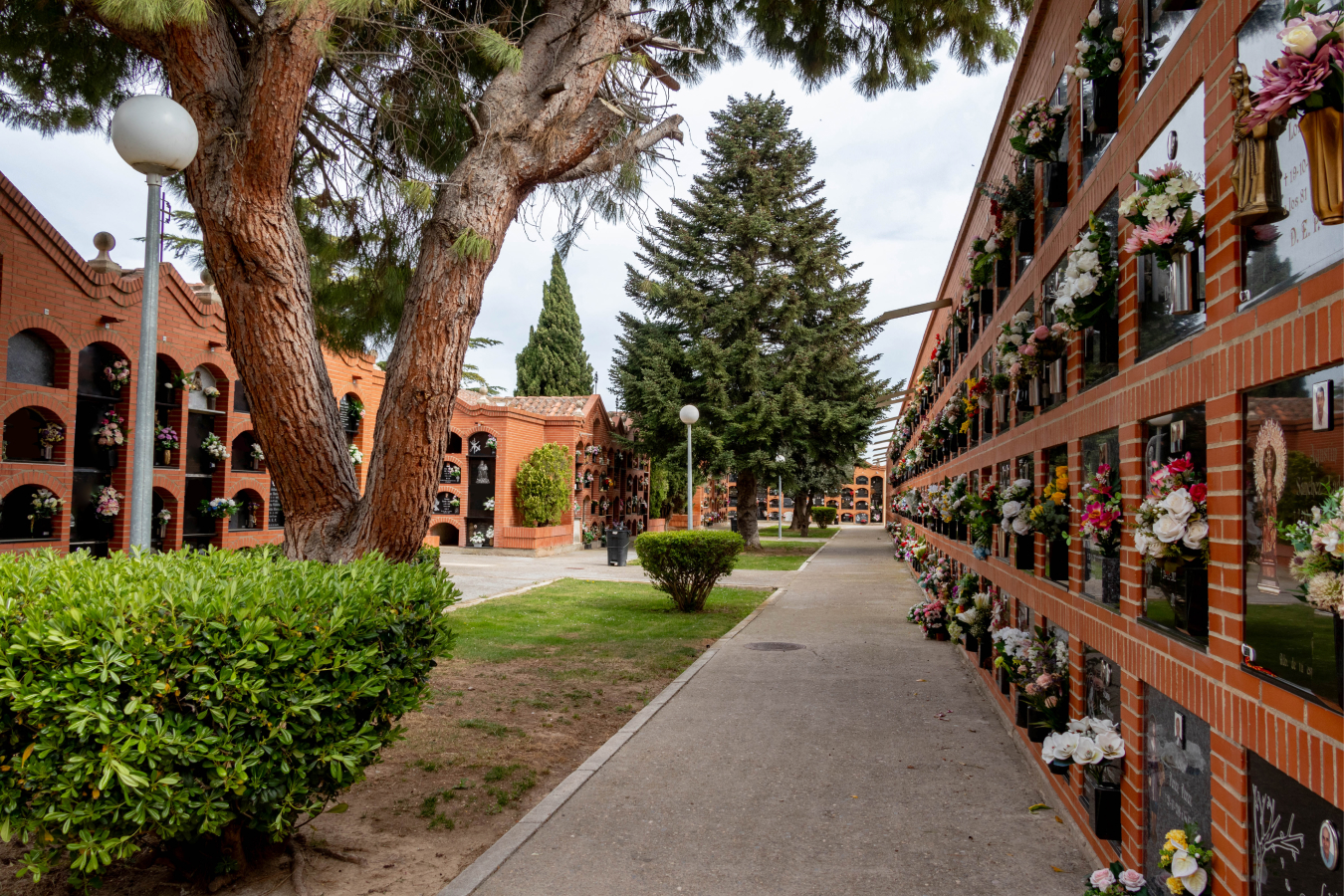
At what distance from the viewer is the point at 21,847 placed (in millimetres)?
4055

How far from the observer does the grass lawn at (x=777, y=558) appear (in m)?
22.4

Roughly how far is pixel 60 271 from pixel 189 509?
196 inches

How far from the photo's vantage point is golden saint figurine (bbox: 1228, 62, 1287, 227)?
2.20 metres

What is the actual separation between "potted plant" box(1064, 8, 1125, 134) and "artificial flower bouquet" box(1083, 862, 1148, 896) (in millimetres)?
3265

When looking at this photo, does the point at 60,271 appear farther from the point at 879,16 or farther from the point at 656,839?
the point at 656,839

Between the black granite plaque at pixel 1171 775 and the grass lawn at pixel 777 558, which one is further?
the grass lawn at pixel 777 558

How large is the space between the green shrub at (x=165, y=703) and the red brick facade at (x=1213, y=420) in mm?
3101

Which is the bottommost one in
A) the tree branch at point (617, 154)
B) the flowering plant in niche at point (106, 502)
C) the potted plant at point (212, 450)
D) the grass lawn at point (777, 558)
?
the grass lawn at point (777, 558)

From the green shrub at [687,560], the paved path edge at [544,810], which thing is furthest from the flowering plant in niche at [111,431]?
the paved path edge at [544,810]

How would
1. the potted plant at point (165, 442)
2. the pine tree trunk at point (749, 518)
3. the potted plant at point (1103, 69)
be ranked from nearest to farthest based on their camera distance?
the potted plant at point (1103, 69) < the potted plant at point (165, 442) < the pine tree trunk at point (749, 518)

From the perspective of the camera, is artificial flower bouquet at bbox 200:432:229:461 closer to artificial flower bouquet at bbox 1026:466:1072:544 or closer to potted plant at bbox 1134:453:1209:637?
artificial flower bouquet at bbox 1026:466:1072:544

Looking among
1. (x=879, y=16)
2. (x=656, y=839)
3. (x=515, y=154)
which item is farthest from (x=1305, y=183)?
(x=879, y=16)

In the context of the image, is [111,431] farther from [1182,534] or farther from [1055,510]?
[1182,534]

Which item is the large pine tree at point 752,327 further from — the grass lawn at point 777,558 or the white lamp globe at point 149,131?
the white lamp globe at point 149,131
